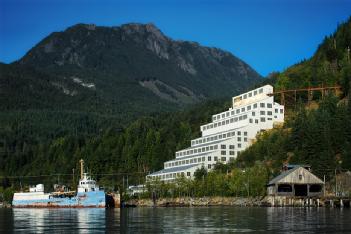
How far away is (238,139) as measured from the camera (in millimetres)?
175750

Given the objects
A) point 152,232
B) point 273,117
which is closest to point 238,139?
point 273,117

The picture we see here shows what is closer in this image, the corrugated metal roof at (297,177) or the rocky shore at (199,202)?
the corrugated metal roof at (297,177)

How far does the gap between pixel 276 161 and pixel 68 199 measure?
54642 millimetres

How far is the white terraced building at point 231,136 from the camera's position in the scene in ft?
571

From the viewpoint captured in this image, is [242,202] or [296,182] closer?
[296,182]

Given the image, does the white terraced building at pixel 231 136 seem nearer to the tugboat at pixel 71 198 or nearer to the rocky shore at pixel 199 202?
the rocky shore at pixel 199 202

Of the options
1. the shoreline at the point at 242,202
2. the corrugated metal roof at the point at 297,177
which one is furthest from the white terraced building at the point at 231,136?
the corrugated metal roof at the point at 297,177

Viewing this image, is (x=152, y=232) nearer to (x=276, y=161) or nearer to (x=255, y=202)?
(x=255, y=202)

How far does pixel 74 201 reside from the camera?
160 metres

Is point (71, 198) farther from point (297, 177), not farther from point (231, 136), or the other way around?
point (297, 177)

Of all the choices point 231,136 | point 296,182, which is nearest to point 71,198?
point 231,136

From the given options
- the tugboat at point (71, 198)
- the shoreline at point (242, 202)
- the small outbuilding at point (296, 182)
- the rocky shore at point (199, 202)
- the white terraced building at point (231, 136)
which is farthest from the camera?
the white terraced building at point (231, 136)

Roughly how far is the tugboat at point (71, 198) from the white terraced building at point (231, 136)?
2407 centimetres

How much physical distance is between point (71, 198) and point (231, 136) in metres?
48.0
